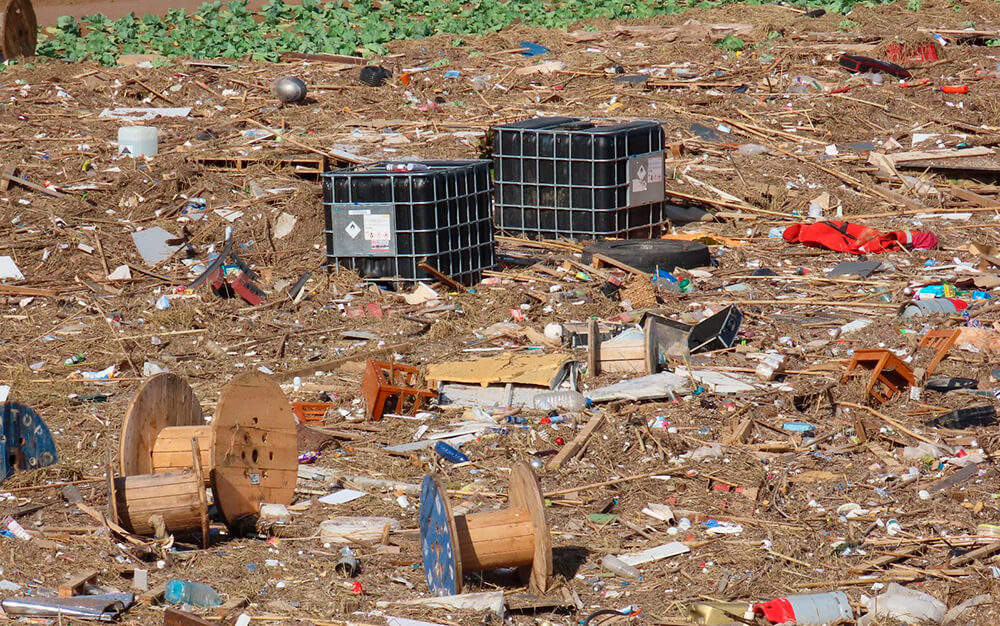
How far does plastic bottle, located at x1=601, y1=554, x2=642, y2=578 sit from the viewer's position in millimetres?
5238

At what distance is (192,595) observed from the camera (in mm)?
4926

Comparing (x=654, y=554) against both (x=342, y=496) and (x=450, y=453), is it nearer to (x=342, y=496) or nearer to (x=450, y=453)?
(x=450, y=453)

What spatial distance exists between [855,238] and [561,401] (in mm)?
4629

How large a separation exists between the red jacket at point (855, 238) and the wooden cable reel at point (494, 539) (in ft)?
20.9

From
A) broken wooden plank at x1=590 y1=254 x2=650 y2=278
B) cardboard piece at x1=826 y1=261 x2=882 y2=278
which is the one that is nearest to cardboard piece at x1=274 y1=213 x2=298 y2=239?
broken wooden plank at x1=590 y1=254 x2=650 y2=278

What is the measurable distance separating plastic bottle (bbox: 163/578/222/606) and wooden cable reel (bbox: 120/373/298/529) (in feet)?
1.75

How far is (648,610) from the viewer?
16.1ft

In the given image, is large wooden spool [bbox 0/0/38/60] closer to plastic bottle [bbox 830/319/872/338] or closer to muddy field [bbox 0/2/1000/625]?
muddy field [bbox 0/2/1000/625]

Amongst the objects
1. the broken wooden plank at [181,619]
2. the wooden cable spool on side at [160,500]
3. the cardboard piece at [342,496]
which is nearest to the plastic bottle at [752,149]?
the cardboard piece at [342,496]

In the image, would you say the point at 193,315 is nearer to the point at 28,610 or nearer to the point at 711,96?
the point at 28,610

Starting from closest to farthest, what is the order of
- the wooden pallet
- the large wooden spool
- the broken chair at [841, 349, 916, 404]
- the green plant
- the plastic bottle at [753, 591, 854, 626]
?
the plastic bottle at [753, 591, 854, 626]
the broken chair at [841, 349, 916, 404]
the wooden pallet
the green plant
the large wooden spool

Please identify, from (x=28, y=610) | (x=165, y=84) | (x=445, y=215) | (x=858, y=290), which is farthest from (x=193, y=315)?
(x=165, y=84)

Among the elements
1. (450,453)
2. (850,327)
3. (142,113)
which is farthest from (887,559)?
(142,113)

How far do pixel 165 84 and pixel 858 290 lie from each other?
1031cm
